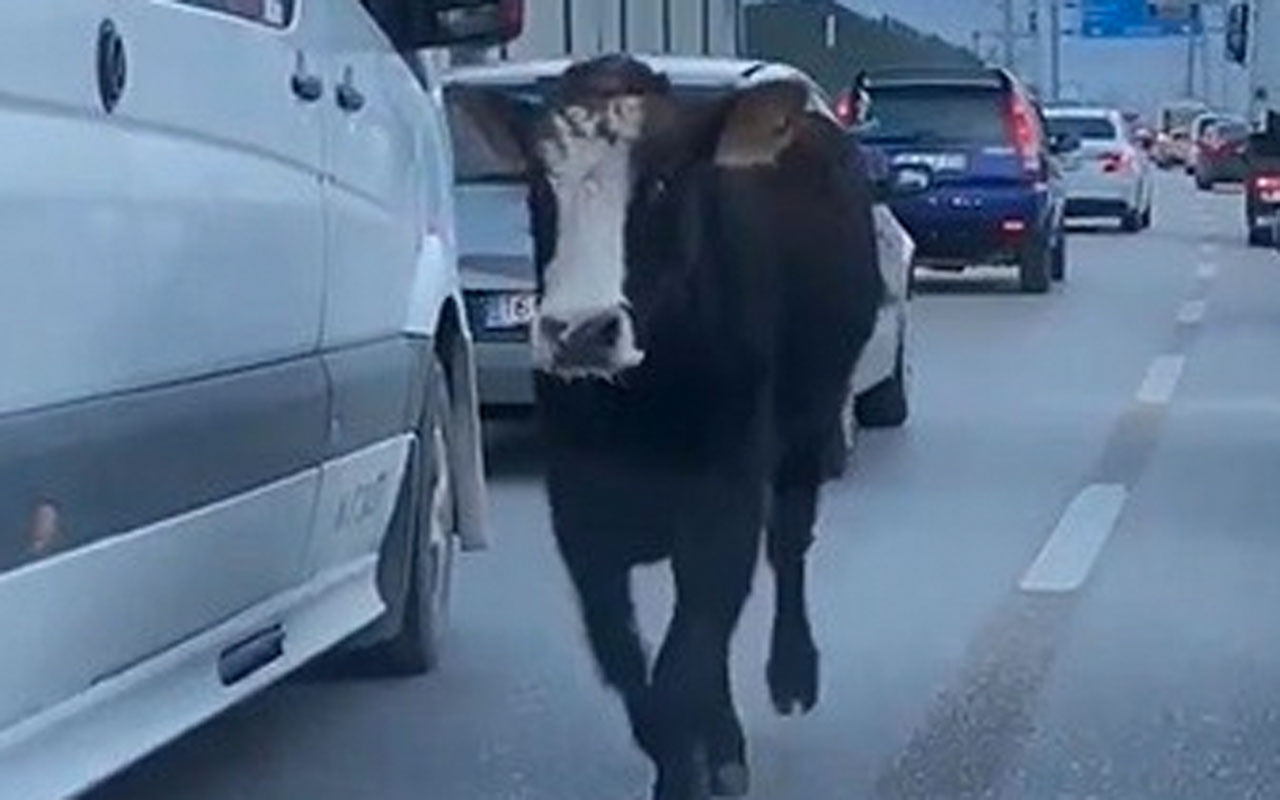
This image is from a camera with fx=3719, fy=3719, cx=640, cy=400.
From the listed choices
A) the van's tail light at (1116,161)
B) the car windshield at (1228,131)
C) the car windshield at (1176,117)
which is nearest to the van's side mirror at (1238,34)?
the van's tail light at (1116,161)

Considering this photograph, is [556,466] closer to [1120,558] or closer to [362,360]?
[362,360]

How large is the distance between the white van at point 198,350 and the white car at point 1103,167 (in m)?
33.9

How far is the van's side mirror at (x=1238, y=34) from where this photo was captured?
33.2m

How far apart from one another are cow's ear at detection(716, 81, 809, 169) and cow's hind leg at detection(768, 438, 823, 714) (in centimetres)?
156

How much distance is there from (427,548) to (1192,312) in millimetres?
19748

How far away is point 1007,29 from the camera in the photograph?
9106 centimetres

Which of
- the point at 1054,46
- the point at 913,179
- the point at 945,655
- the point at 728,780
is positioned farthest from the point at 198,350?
the point at 1054,46

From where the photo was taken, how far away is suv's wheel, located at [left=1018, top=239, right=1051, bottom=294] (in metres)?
31.2

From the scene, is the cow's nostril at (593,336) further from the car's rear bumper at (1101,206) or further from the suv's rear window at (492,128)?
the car's rear bumper at (1101,206)

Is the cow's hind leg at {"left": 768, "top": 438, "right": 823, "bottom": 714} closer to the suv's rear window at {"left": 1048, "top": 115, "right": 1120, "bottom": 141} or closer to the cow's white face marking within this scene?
the cow's white face marking

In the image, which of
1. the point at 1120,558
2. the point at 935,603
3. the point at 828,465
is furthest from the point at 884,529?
the point at 828,465

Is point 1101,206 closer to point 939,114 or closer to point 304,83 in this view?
point 939,114

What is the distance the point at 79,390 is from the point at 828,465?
12.3 feet

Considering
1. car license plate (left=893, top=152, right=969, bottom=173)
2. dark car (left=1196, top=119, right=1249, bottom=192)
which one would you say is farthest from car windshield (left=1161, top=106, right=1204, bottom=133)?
car license plate (left=893, top=152, right=969, bottom=173)
